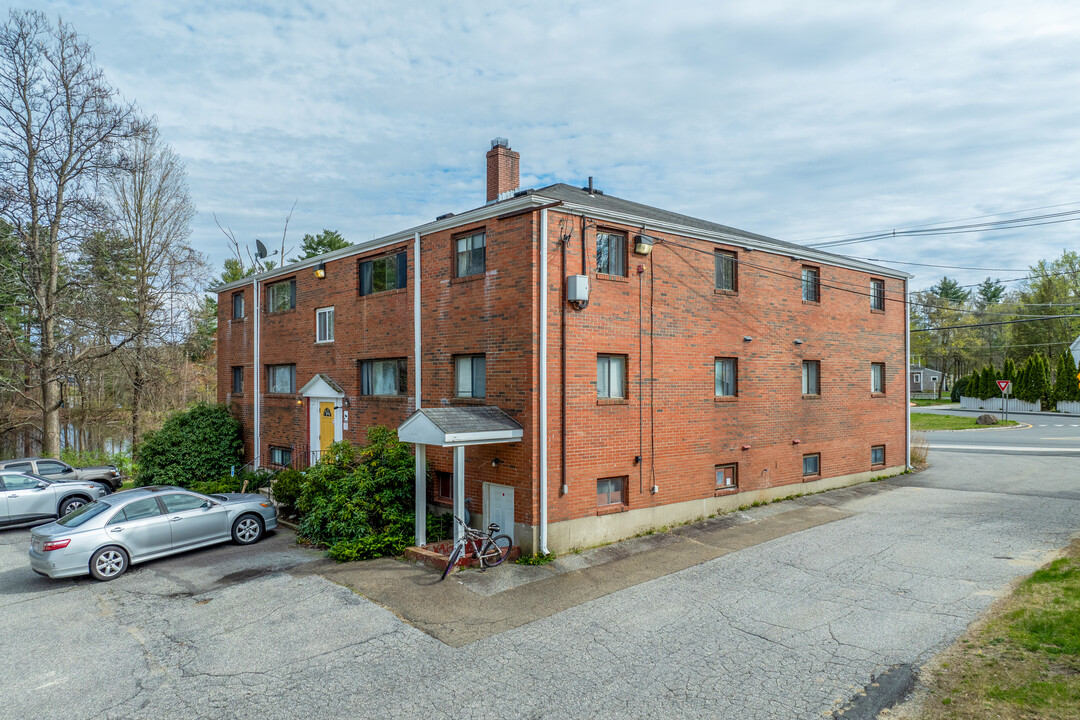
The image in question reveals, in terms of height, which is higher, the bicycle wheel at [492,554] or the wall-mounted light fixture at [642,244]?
the wall-mounted light fixture at [642,244]

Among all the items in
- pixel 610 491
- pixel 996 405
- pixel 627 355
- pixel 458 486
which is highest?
pixel 627 355

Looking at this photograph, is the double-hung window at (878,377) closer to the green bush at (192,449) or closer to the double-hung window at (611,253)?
the double-hung window at (611,253)

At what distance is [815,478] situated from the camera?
1712 centimetres

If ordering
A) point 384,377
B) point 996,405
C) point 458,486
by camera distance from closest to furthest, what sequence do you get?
point 458,486 < point 384,377 < point 996,405

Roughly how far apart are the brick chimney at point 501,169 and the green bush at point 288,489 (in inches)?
353

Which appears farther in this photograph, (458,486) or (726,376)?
(726,376)

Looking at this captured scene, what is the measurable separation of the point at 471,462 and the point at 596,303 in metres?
4.24

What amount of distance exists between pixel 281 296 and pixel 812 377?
16.9m

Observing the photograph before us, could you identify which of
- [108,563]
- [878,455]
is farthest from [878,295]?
[108,563]

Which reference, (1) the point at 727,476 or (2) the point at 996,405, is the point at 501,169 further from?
(2) the point at 996,405

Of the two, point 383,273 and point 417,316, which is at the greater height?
point 383,273

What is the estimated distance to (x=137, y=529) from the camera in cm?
1158

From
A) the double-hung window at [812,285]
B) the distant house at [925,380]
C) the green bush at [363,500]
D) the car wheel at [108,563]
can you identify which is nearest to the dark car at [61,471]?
the car wheel at [108,563]

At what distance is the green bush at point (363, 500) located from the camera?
12.1 meters
